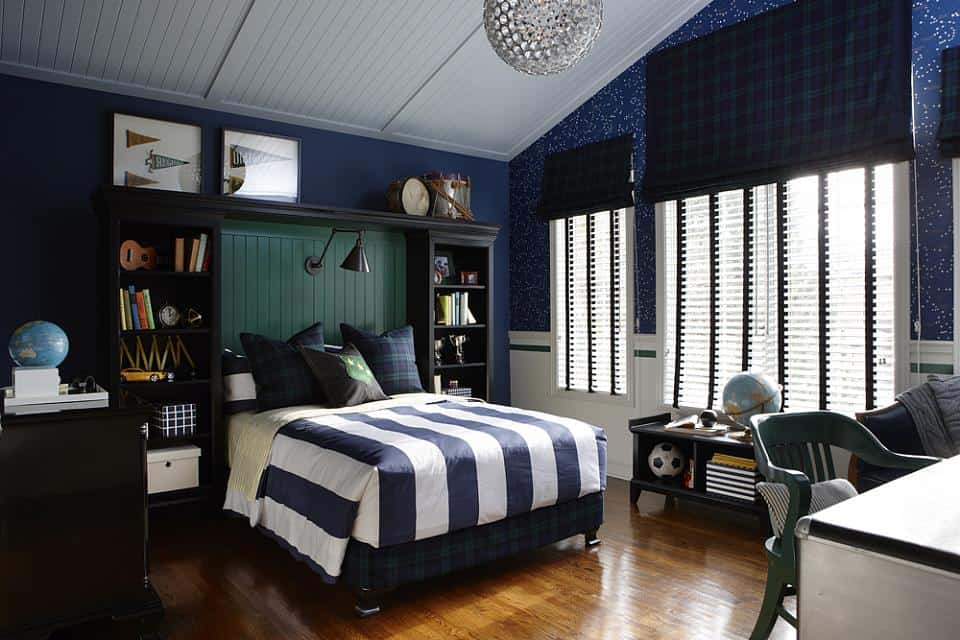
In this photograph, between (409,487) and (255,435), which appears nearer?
(409,487)

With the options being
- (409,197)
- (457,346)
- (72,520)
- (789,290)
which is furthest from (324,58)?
(789,290)

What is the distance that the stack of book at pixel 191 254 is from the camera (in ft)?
13.6

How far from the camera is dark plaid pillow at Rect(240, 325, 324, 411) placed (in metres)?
4.17

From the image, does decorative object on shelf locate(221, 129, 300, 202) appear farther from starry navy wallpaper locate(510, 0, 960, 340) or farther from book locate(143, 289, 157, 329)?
starry navy wallpaper locate(510, 0, 960, 340)

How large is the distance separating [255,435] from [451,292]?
2236 millimetres

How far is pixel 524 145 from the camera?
6.03 meters

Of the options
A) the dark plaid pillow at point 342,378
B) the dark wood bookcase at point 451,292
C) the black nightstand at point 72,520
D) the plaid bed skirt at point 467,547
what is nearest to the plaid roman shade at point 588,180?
the dark wood bookcase at point 451,292

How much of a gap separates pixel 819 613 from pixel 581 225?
4.53 meters

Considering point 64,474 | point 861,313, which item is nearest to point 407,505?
point 64,474

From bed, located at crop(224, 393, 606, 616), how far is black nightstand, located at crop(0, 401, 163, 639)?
75 centimetres

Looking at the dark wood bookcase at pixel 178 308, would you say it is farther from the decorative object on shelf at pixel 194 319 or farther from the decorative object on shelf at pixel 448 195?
the decorative object on shelf at pixel 448 195

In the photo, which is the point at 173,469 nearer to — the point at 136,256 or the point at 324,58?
the point at 136,256

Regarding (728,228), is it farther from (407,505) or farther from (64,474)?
(64,474)

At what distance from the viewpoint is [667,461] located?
14.3 feet
